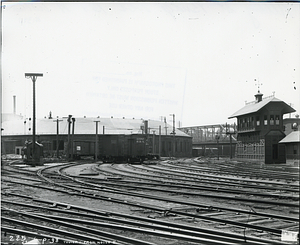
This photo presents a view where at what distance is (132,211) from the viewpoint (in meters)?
10.2

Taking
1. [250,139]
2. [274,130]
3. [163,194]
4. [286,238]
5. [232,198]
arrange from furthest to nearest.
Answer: [250,139]
[274,130]
[163,194]
[232,198]
[286,238]

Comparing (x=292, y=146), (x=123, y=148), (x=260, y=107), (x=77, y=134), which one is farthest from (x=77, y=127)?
(x=292, y=146)

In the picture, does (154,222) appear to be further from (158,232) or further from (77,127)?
(77,127)

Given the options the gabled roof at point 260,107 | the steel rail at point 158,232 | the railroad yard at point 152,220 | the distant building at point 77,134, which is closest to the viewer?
the steel rail at point 158,232

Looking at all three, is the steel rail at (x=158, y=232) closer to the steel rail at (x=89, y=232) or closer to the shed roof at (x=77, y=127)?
the steel rail at (x=89, y=232)

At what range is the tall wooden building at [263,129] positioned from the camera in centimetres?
4028

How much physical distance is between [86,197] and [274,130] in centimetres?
3344

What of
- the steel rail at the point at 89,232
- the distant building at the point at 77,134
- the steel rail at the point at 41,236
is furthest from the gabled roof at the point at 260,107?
the steel rail at the point at 41,236

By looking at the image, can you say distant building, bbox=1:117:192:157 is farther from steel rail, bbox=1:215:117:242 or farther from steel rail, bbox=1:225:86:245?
steel rail, bbox=1:225:86:245

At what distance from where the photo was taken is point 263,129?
42.8 metres

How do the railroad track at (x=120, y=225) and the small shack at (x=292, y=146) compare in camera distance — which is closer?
the railroad track at (x=120, y=225)

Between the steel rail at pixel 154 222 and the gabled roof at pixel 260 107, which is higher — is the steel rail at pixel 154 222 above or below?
below

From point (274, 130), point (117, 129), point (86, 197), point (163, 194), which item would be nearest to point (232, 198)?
point (163, 194)

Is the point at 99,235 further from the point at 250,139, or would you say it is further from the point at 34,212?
the point at 250,139
